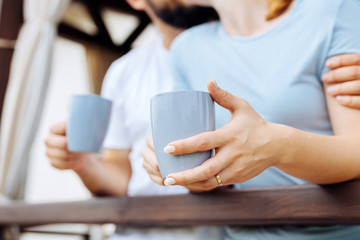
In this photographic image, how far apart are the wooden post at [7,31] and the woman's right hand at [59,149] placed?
147 cm

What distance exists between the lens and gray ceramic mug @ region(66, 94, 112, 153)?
945mm

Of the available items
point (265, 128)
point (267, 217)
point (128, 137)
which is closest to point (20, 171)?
point (128, 137)

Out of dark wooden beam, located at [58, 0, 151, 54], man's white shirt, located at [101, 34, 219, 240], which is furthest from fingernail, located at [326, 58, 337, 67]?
dark wooden beam, located at [58, 0, 151, 54]

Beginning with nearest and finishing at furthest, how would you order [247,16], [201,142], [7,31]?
[201,142], [247,16], [7,31]

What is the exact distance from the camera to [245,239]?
33.9 inches

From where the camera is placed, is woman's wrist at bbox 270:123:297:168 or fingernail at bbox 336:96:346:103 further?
fingernail at bbox 336:96:346:103

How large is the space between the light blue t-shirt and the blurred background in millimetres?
2232

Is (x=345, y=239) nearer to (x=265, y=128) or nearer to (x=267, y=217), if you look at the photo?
(x=267, y=217)

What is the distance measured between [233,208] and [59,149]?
0.55 m

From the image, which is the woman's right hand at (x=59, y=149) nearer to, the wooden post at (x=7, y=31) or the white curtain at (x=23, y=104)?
the white curtain at (x=23, y=104)

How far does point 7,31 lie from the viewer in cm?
247

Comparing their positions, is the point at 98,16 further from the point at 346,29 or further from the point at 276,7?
the point at 346,29

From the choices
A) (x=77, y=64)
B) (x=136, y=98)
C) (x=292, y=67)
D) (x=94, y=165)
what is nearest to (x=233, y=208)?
(x=292, y=67)

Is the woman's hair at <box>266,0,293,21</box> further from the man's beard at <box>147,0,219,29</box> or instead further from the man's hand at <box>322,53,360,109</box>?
the man's beard at <box>147,0,219,29</box>
